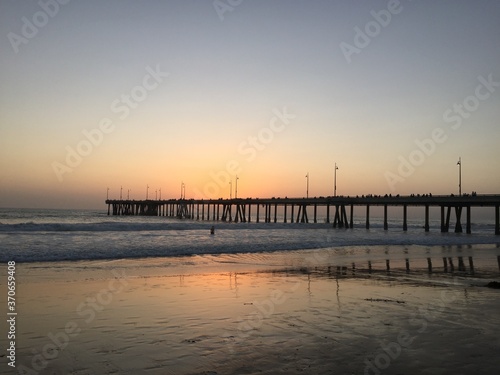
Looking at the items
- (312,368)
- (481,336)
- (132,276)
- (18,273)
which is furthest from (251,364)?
(18,273)

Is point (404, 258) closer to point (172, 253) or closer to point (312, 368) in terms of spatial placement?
point (172, 253)

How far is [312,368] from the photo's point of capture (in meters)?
5.27

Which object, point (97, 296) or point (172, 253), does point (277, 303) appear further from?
point (172, 253)

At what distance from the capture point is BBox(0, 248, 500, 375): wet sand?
549 centimetres

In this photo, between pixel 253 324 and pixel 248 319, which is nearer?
pixel 253 324

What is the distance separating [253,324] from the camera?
7.61 meters

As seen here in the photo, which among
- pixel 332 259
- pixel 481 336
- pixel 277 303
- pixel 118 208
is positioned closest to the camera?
pixel 481 336

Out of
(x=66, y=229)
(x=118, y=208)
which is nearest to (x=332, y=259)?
(x=66, y=229)

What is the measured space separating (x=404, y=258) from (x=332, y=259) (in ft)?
12.7

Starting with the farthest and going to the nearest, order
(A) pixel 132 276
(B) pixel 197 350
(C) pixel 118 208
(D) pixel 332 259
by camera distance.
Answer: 1. (C) pixel 118 208
2. (D) pixel 332 259
3. (A) pixel 132 276
4. (B) pixel 197 350

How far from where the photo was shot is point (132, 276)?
13.8 meters

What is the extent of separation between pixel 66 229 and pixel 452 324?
39381 mm

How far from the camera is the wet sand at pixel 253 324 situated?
549 centimetres

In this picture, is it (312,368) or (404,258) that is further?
(404,258)
